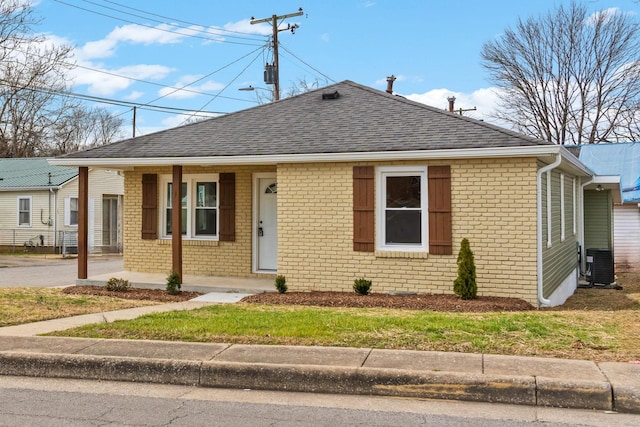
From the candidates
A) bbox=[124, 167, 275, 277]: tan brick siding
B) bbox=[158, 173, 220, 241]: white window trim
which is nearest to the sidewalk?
bbox=[124, 167, 275, 277]: tan brick siding

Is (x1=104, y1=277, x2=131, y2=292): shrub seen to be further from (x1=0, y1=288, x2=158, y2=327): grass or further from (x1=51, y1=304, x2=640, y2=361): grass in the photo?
(x1=51, y1=304, x2=640, y2=361): grass

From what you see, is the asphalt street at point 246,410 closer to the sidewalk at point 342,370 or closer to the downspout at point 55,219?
the sidewalk at point 342,370

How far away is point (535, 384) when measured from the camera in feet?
18.0

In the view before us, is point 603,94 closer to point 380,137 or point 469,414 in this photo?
point 380,137

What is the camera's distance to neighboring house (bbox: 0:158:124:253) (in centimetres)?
2834

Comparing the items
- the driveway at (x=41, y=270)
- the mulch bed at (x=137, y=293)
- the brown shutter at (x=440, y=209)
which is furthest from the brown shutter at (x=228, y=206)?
the brown shutter at (x=440, y=209)

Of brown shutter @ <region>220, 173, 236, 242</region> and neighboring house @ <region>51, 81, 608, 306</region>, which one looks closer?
neighboring house @ <region>51, 81, 608, 306</region>

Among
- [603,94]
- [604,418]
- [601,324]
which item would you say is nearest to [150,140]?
[601,324]

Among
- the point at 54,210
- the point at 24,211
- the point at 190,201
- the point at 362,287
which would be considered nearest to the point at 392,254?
the point at 362,287

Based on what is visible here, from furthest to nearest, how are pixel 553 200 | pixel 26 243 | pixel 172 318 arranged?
pixel 26 243 < pixel 553 200 < pixel 172 318

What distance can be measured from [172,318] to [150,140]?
621cm

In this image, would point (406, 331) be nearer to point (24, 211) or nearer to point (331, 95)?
point (331, 95)

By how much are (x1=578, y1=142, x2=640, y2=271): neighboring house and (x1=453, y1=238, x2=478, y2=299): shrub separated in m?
9.72

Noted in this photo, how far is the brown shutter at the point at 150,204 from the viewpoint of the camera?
560 inches
